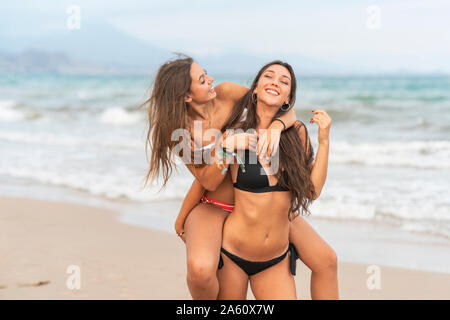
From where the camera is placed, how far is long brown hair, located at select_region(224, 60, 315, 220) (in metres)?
3.23

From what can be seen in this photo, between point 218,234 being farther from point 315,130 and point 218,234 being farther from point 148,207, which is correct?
point 315,130

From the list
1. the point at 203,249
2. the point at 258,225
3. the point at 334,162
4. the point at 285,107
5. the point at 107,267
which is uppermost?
the point at 285,107

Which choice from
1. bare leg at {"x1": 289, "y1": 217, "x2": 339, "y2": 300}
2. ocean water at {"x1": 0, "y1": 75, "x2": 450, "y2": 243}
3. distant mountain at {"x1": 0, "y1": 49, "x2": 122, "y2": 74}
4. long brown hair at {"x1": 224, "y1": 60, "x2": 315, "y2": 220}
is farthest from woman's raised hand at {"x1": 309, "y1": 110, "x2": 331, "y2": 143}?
distant mountain at {"x1": 0, "y1": 49, "x2": 122, "y2": 74}

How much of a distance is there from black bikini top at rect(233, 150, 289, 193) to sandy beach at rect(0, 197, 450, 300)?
1764mm

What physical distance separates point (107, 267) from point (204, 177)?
2.35m

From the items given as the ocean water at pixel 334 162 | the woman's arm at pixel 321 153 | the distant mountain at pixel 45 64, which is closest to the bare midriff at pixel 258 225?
the woman's arm at pixel 321 153

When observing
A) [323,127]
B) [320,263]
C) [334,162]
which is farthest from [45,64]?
[323,127]

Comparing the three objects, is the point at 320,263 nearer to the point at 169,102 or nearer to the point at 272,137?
the point at 272,137

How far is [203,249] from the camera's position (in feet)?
10.7

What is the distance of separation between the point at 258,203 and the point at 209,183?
0.34 m

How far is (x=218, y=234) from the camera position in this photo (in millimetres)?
3408

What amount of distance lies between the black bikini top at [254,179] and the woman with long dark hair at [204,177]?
0.11m

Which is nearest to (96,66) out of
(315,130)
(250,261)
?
(315,130)

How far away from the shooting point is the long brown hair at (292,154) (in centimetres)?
323
